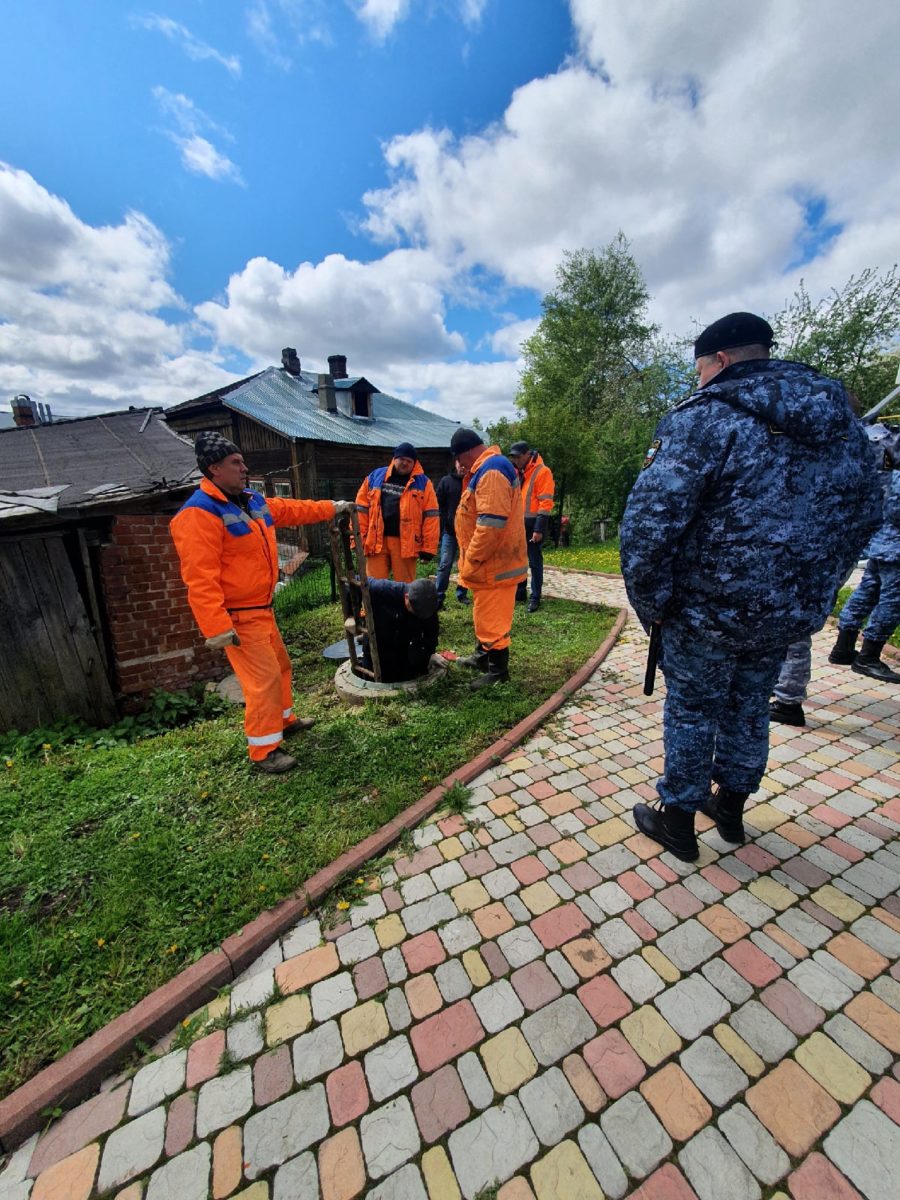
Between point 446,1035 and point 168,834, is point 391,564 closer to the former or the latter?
point 168,834

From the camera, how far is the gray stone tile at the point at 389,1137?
1.29 meters

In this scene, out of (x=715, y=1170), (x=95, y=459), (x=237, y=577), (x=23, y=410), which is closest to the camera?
(x=715, y=1170)

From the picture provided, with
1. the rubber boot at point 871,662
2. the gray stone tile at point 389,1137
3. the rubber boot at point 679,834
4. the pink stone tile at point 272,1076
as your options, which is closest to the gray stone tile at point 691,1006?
the rubber boot at point 679,834

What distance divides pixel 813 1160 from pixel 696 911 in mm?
741

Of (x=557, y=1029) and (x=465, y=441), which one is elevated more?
(x=465, y=441)

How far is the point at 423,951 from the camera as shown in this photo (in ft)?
6.08

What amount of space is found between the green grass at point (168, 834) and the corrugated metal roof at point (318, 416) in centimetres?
1175

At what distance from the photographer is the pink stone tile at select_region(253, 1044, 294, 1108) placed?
1.45 m

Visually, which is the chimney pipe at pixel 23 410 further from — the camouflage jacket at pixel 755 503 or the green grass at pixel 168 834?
the camouflage jacket at pixel 755 503

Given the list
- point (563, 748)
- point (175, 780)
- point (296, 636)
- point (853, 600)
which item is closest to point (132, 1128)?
point (175, 780)

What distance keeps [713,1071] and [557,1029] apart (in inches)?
18.3

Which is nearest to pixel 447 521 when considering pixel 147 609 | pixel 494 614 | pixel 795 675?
pixel 494 614

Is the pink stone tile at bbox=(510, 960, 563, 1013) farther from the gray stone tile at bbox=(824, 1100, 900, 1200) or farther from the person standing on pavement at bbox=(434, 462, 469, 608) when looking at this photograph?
the person standing on pavement at bbox=(434, 462, 469, 608)

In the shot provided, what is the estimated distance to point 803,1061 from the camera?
1.47 m
